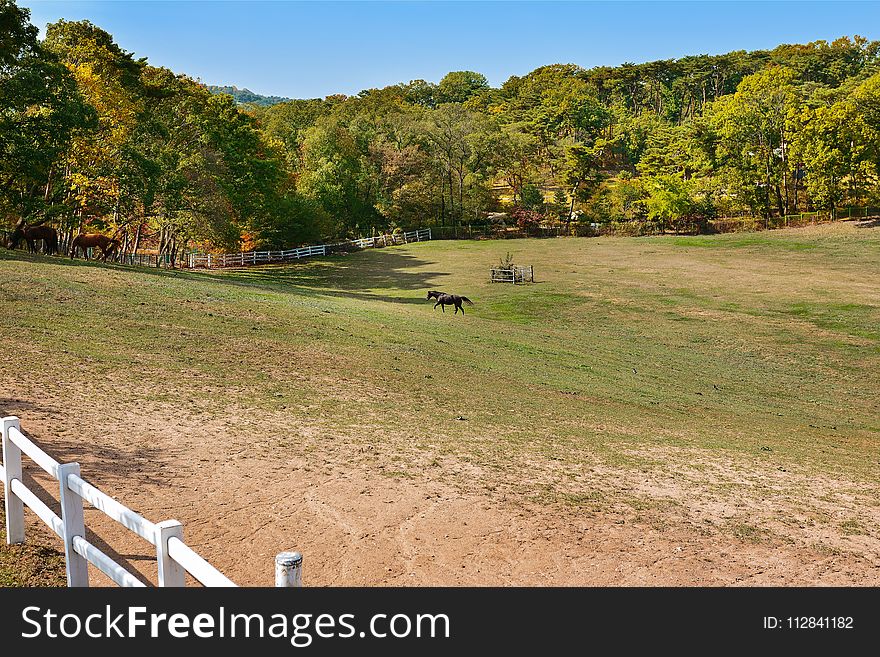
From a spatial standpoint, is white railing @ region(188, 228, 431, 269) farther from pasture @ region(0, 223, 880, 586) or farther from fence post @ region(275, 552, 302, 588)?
fence post @ region(275, 552, 302, 588)

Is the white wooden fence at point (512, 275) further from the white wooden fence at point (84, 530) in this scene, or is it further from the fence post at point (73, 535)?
the fence post at point (73, 535)

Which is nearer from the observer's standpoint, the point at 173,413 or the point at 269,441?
the point at 269,441

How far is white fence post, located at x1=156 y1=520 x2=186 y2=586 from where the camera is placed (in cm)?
475

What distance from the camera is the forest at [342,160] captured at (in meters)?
38.7

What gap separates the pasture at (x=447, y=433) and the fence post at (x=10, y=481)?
106 cm

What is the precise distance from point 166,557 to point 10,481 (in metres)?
3.23

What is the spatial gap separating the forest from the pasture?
1273 cm

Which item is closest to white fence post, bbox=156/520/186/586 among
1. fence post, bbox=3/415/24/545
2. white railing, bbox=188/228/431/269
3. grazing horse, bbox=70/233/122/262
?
fence post, bbox=3/415/24/545

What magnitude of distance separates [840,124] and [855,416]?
6341 centimetres


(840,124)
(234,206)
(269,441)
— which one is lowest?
(269,441)

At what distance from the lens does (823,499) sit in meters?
11.0

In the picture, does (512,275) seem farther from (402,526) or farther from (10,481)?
(10,481)

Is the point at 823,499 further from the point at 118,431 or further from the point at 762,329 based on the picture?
the point at 762,329

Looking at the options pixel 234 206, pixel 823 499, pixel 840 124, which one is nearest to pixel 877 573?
pixel 823 499
